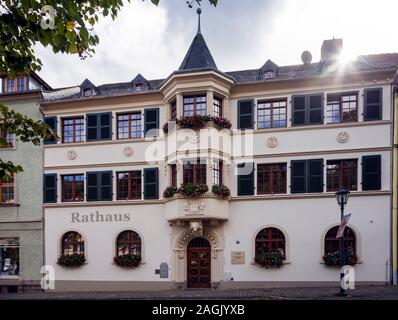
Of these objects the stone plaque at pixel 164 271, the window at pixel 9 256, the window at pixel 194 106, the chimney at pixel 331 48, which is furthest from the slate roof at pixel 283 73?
the stone plaque at pixel 164 271

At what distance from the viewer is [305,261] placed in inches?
687

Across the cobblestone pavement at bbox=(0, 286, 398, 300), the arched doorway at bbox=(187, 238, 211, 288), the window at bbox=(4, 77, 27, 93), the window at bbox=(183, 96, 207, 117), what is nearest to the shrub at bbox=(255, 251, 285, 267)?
the cobblestone pavement at bbox=(0, 286, 398, 300)

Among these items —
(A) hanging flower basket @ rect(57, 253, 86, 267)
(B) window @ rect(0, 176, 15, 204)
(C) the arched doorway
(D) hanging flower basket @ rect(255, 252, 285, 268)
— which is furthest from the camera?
(B) window @ rect(0, 176, 15, 204)

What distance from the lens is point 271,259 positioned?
17453mm

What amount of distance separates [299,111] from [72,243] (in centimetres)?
1290

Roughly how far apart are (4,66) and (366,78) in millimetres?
16020

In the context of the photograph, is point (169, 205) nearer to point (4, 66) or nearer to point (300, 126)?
point (300, 126)

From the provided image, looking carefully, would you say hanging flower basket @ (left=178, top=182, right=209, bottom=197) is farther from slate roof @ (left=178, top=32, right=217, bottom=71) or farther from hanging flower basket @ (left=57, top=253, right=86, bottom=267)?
hanging flower basket @ (left=57, top=253, right=86, bottom=267)

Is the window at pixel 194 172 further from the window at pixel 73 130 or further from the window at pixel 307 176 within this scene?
the window at pixel 73 130

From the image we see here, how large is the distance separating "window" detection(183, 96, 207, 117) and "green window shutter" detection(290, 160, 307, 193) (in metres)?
4.97

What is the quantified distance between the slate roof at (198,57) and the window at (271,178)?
5424mm

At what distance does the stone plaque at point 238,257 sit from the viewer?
1798cm

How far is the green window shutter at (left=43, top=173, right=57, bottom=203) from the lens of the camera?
20094 mm

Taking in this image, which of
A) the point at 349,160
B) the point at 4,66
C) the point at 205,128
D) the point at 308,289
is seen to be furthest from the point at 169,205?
the point at 4,66
